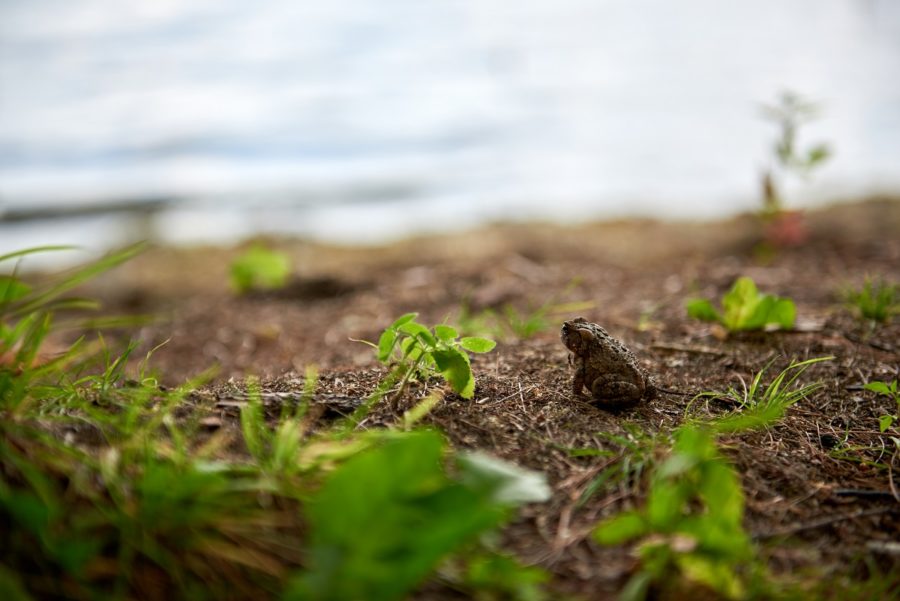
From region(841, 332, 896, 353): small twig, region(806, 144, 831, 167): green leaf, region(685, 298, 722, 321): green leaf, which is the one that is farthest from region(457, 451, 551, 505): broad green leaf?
region(806, 144, 831, 167): green leaf

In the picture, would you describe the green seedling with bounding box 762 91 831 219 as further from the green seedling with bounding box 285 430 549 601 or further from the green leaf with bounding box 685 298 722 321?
the green seedling with bounding box 285 430 549 601

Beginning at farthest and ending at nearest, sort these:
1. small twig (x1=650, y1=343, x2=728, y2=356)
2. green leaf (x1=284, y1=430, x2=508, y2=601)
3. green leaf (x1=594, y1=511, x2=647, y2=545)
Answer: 1. small twig (x1=650, y1=343, x2=728, y2=356)
2. green leaf (x1=594, y1=511, x2=647, y2=545)
3. green leaf (x1=284, y1=430, x2=508, y2=601)

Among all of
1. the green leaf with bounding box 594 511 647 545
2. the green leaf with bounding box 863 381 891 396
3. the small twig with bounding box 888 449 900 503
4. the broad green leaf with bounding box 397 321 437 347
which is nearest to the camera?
the green leaf with bounding box 594 511 647 545

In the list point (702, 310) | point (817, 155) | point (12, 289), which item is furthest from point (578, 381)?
point (817, 155)

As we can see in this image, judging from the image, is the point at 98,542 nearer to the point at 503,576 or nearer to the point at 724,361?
the point at 503,576

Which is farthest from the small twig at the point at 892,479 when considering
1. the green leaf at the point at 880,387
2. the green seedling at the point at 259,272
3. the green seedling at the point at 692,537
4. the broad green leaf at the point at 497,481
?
the green seedling at the point at 259,272

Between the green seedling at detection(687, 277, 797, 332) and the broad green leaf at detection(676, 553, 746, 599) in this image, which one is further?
the green seedling at detection(687, 277, 797, 332)

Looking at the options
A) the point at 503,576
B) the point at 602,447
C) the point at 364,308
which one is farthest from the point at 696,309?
the point at 364,308

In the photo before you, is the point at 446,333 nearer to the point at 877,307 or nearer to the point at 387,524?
the point at 387,524
